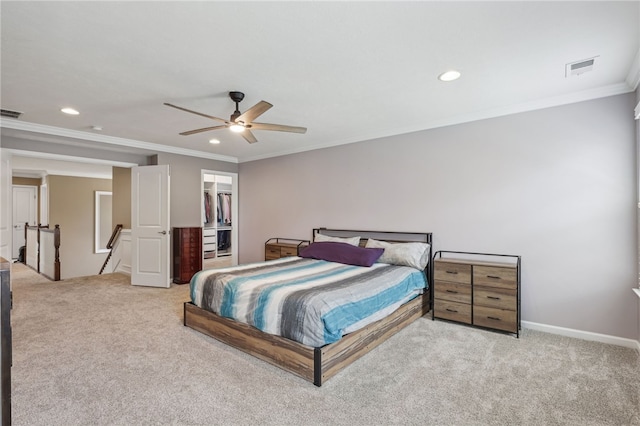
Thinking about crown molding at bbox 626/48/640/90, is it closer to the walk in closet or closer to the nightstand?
the nightstand

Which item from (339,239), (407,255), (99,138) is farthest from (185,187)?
(407,255)

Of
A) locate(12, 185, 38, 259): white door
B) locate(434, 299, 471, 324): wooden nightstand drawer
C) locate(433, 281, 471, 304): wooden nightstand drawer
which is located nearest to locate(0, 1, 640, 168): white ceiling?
locate(433, 281, 471, 304): wooden nightstand drawer

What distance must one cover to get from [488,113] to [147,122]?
4209 mm

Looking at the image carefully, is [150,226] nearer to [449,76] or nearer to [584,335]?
[449,76]

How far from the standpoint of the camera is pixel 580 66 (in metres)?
2.59

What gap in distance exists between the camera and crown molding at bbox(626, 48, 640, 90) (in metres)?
2.49

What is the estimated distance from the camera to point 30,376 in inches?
94.3

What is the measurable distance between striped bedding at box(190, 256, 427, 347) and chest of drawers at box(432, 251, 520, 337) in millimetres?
309

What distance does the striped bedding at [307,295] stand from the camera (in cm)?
242

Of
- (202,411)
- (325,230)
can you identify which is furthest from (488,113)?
(202,411)

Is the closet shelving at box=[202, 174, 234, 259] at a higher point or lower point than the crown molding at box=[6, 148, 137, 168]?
lower

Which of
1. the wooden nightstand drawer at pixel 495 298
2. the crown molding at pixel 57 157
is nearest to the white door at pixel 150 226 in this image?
the crown molding at pixel 57 157

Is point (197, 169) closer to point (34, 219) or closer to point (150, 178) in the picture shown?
point (150, 178)

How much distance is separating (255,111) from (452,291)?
9.36 feet
